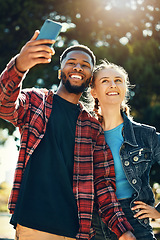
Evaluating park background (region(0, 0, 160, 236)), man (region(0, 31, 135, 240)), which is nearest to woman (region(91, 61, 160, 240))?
man (region(0, 31, 135, 240))

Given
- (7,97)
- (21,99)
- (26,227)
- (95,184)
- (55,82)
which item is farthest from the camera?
(55,82)

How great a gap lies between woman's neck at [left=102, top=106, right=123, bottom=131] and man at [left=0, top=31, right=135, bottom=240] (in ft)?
0.48

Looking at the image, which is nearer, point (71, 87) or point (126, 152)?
point (126, 152)

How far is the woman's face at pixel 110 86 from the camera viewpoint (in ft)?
8.79

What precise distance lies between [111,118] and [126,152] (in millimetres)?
381

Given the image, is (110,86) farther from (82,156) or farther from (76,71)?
(82,156)

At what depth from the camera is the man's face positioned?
263cm

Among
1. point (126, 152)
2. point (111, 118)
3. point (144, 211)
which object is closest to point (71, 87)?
point (111, 118)

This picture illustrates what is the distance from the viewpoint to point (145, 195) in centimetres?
241

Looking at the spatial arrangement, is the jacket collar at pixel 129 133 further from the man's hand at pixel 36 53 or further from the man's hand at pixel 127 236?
the man's hand at pixel 36 53

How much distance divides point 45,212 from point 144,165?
91cm

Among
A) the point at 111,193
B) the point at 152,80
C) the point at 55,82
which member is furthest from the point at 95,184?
the point at 152,80

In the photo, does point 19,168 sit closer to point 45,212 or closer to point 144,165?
point 45,212

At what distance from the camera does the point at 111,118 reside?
2.75 meters
